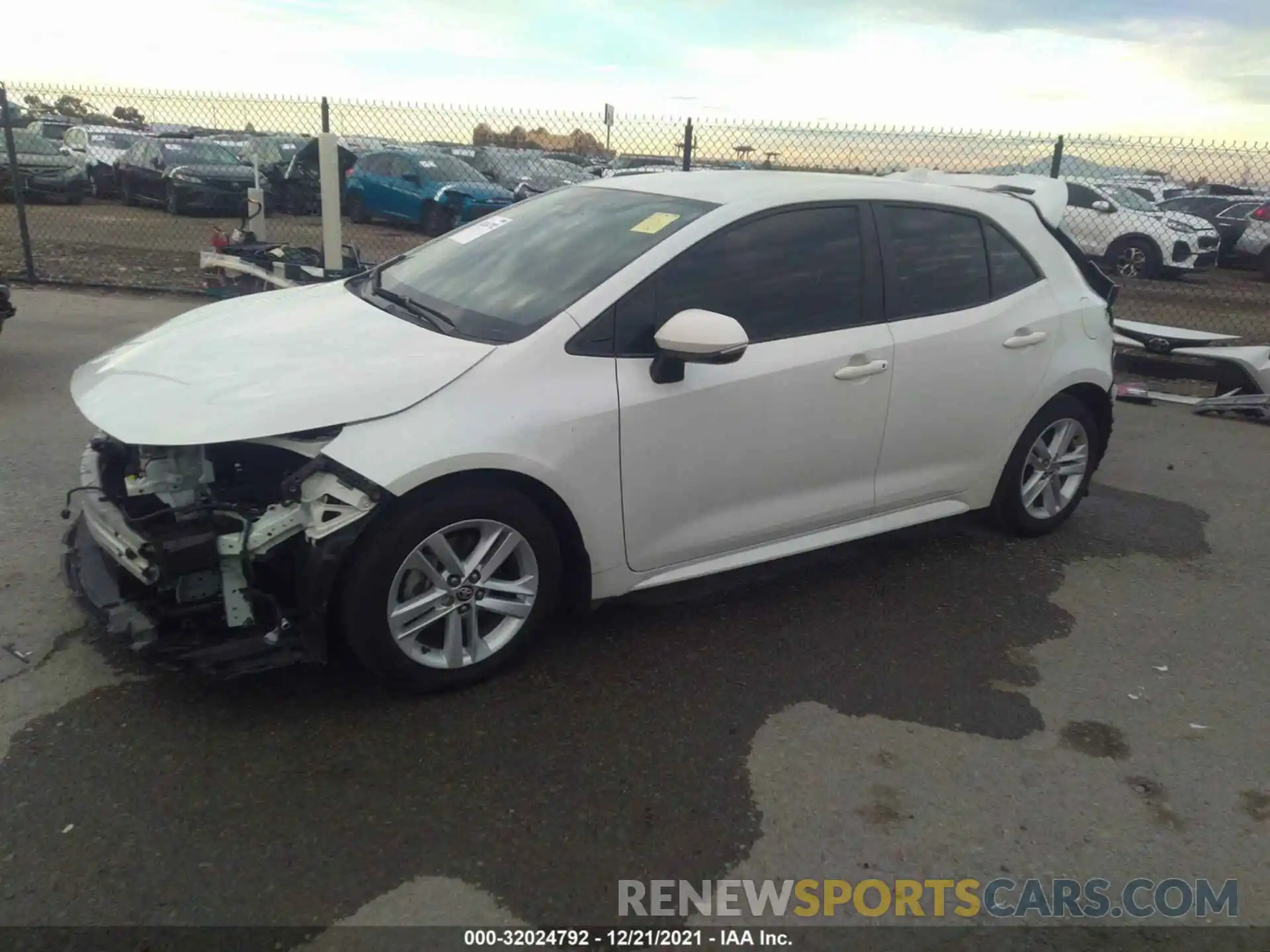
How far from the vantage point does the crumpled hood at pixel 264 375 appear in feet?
9.65

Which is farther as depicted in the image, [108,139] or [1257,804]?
[108,139]

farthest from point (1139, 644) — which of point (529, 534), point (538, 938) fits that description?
point (538, 938)

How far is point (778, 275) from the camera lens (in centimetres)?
379

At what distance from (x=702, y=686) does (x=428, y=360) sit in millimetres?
1463

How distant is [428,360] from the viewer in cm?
323

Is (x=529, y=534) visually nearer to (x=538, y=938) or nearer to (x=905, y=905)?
(x=538, y=938)

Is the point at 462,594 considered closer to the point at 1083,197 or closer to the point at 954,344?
the point at 954,344

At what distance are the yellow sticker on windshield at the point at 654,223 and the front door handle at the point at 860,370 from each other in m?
0.87

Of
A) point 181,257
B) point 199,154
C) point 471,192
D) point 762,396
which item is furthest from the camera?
point 199,154

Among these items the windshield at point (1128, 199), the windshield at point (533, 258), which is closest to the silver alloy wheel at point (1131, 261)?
the windshield at point (1128, 199)

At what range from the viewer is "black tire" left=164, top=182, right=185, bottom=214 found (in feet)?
61.9

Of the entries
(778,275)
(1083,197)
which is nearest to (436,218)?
(1083,197)

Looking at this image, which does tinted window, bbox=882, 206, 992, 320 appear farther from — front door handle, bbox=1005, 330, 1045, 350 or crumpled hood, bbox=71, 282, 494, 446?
crumpled hood, bbox=71, 282, 494, 446

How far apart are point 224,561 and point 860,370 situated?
240cm
